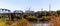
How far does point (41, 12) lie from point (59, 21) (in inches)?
934

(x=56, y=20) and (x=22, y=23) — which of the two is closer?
(x=56, y=20)

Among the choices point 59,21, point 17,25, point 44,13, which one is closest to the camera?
point 59,21

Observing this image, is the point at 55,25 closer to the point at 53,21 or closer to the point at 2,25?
the point at 53,21

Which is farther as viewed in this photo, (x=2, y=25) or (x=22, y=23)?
(x=22, y=23)

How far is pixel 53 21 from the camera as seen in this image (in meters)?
14.2

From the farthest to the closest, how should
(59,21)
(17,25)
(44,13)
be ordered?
(44,13)
(17,25)
(59,21)

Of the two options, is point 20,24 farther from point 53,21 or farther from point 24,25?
point 53,21

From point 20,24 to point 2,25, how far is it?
1.52 meters

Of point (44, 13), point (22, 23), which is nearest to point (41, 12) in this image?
point (44, 13)

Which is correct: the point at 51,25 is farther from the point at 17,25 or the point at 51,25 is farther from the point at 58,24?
the point at 17,25

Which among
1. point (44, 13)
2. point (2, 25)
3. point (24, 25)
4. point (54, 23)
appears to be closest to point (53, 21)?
point (54, 23)

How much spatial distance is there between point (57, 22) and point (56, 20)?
20 cm

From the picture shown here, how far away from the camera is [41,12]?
37.6m

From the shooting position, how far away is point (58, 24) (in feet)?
45.6
